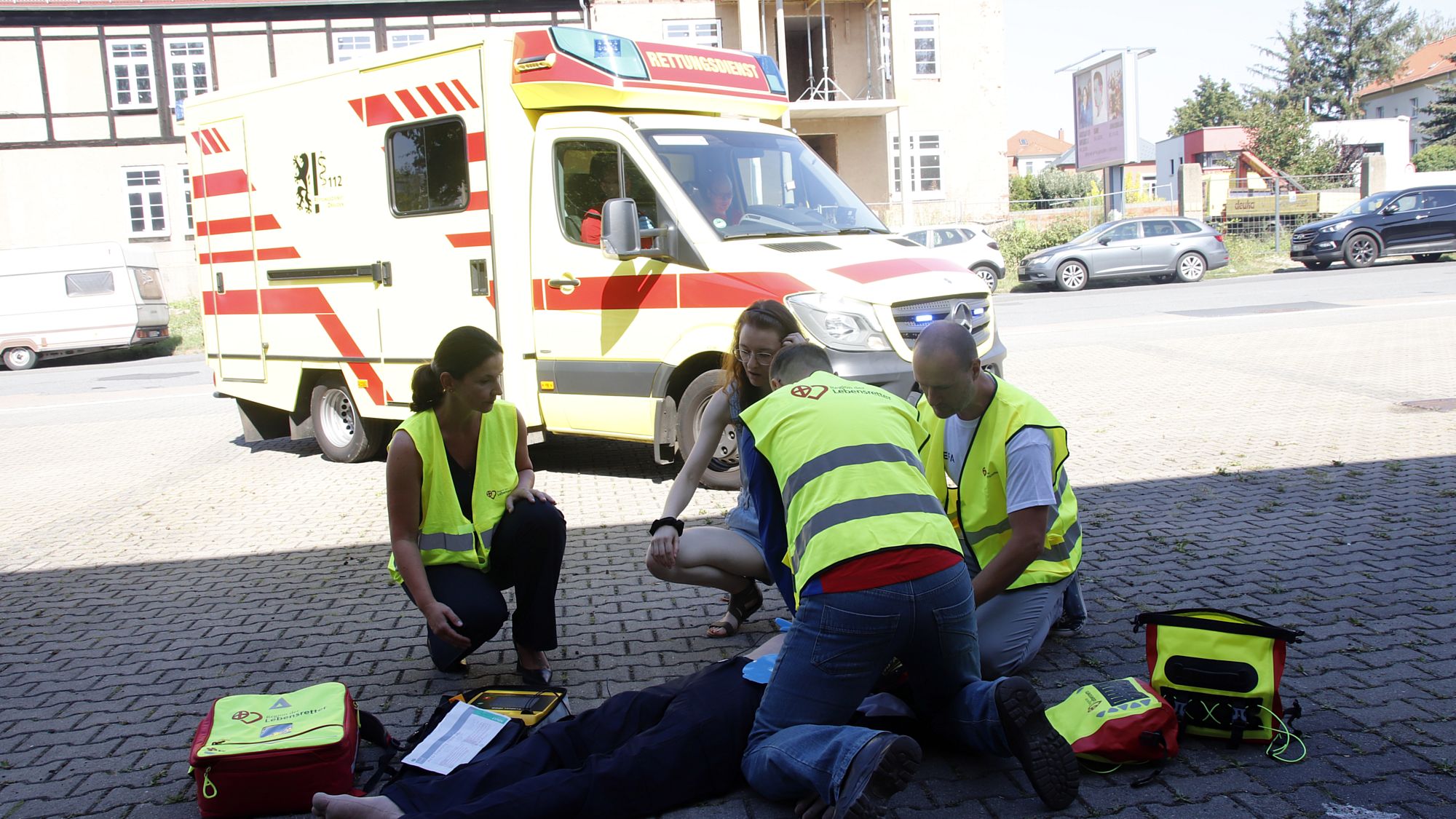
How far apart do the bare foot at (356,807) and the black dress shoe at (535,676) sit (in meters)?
1.31

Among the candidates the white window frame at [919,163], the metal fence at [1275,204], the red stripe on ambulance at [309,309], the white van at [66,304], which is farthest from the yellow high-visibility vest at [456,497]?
the white window frame at [919,163]

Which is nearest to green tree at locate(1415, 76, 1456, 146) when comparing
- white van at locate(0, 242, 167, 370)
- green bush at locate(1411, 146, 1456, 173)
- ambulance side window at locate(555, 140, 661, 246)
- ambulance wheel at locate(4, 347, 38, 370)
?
green bush at locate(1411, 146, 1456, 173)

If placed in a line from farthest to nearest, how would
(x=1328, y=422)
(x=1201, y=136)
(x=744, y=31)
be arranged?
1. (x=1201, y=136)
2. (x=744, y=31)
3. (x=1328, y=422)

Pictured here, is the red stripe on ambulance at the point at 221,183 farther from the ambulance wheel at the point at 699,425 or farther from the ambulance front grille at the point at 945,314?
the ambulance front grille at the point at 945,314

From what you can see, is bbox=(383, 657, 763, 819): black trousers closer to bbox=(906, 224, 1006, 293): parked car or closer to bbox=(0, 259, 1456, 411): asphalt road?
bbox=(0, 259, 1456, 411): asphalt road

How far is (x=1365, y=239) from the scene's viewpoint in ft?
80.8

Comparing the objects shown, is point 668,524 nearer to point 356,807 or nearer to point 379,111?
point 356,807

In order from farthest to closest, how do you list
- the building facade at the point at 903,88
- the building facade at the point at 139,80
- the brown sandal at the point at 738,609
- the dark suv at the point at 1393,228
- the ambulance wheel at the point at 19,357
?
the building facade at the point at 903,88
the building facade at the point at 139,80
the dark suv at the point at 1393,228
the ambulance wheel at the point at 19,357
the brown sandal at the point at 738,609

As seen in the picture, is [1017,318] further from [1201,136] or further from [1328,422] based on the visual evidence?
[1201,136]

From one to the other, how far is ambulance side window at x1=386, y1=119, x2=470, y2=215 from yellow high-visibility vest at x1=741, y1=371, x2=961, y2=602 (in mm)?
5502

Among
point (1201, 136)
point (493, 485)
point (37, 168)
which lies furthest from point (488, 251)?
point (1201, 136)

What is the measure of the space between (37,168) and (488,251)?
32471 mm

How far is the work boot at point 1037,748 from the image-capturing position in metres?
3.20

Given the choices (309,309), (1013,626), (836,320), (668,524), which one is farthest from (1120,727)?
(309,309)
